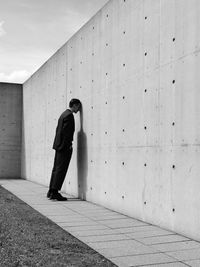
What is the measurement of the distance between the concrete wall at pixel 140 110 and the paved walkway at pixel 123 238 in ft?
0.63

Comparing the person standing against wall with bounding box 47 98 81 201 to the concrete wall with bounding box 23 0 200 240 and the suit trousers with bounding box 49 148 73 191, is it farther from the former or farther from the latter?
the concrete wall with bounding box 23 0 200 240

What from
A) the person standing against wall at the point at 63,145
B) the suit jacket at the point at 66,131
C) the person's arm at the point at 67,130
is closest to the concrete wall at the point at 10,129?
the person standing against wall at the point at 63,145

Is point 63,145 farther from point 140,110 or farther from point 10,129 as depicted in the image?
point 10,129

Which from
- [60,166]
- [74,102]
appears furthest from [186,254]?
[74,102]

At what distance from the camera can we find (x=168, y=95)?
13.8 ft

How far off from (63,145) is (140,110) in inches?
84.1

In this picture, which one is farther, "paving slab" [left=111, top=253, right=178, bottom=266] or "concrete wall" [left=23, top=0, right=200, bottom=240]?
A: "concrete wall" [left=23, top=0, right=200, bottom=240]

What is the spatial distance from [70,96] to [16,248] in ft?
14.7

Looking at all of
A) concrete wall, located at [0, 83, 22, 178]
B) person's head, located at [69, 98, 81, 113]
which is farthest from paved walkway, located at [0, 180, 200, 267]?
concrete wall, located at [0, 83, 22, 178]

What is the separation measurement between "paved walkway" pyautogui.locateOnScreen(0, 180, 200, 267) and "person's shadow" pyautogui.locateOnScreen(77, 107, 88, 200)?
0.91 m

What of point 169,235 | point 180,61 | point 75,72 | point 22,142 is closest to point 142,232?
point 169,235

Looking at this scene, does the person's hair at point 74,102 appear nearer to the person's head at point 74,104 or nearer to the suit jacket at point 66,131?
the person's head at point 74,104

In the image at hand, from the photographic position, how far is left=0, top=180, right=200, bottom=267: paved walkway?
3.12 metres

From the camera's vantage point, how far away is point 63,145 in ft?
21.8
